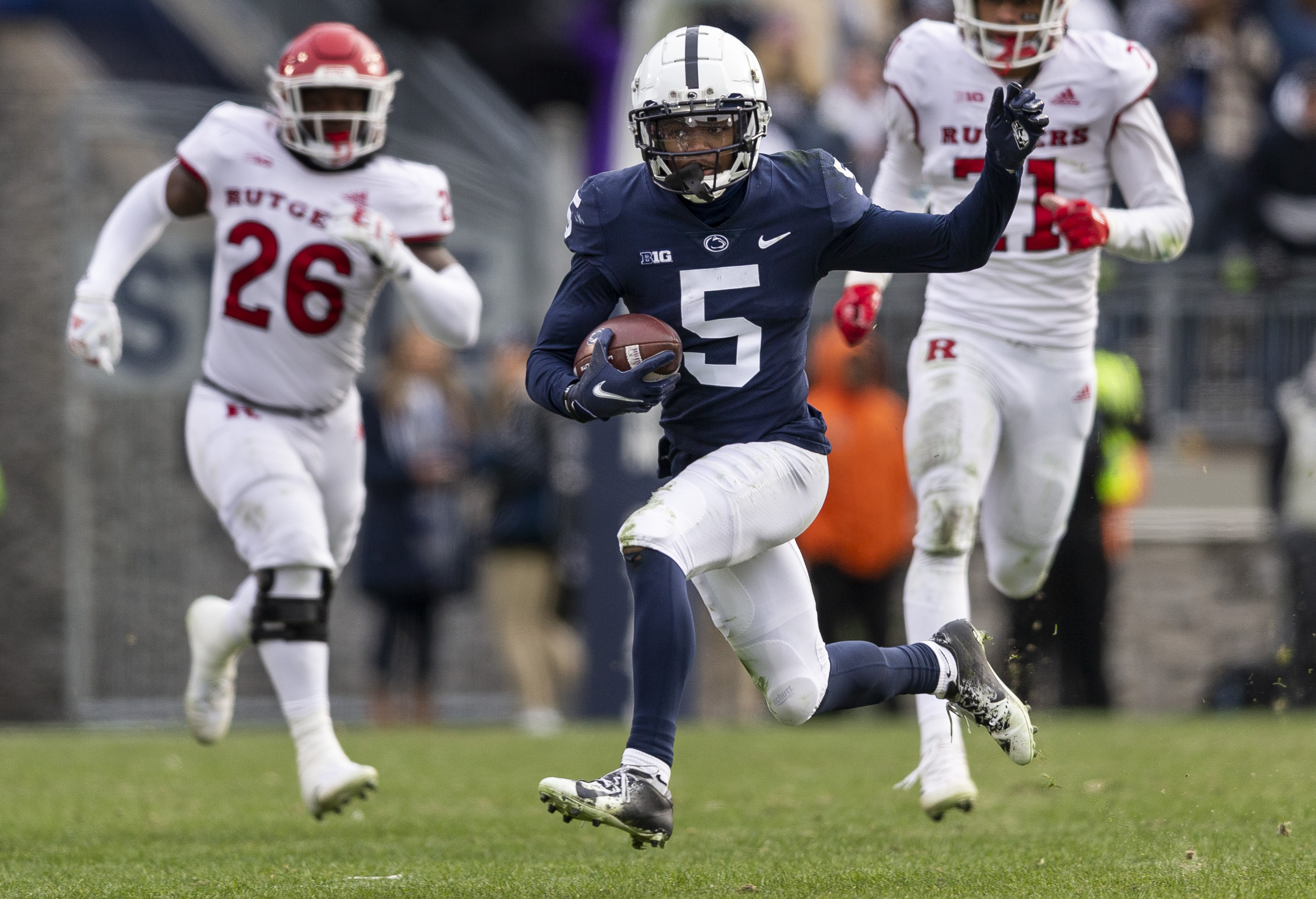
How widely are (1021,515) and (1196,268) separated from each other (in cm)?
515

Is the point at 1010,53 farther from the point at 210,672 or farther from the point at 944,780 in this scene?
the point at 210,672

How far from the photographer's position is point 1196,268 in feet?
34.3

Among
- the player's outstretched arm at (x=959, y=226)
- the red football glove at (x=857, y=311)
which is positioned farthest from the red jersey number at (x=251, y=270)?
the player's outstretched arm at (x=959, y=226)

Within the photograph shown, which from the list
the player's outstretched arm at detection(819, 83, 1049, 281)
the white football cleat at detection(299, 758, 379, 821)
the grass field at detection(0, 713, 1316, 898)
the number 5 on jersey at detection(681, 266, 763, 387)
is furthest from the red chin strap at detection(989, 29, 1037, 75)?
the white football cleat at detection(299, 758, 379, 821)

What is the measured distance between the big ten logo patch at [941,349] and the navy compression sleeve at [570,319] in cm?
149

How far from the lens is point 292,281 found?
603cm

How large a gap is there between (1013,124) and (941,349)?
4.89ft

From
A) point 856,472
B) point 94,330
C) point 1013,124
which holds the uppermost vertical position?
point 1013,124

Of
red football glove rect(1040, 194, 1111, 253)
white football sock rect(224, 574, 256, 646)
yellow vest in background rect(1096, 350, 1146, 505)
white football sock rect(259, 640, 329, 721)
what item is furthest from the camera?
yellow vest in background rect(1096, 350, 1146, 505)

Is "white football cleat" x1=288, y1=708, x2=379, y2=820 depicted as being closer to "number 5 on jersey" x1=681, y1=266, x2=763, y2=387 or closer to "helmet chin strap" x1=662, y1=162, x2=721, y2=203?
"number 5 on jersey" x1=681, y1=266, x2=763, y2=387

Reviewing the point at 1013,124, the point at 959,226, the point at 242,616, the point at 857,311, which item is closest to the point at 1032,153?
the point at 857,311

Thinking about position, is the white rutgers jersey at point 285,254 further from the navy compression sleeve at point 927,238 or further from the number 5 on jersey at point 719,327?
the navy compression sleeve at point 927,238

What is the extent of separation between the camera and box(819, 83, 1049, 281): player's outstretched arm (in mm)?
4312

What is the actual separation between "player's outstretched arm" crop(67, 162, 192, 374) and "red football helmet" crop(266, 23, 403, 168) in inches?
15.4
